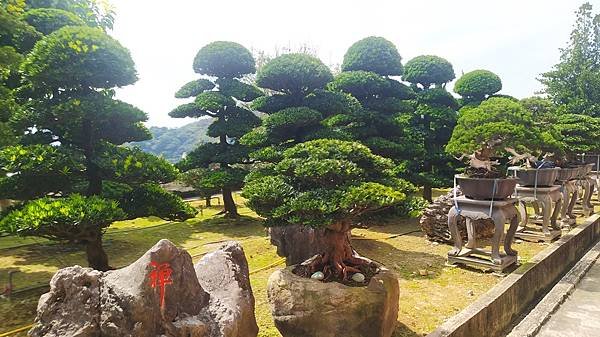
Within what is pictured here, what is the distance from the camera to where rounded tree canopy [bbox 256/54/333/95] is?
8797mm

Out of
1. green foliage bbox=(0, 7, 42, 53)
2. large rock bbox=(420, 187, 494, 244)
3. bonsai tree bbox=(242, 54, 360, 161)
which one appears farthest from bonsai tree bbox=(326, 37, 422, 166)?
green foliage bbox=(0, 7, 42, 53)

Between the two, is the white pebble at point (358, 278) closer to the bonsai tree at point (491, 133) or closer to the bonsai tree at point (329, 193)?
the bonsai tree at point (329, 193)

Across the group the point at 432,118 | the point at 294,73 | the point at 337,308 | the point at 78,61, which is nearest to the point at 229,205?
the point at 294,73

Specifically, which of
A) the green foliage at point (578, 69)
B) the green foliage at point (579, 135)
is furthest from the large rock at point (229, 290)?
the green foliage at point (578, 69)

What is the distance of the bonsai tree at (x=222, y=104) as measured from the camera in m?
10.6

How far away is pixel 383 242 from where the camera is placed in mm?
7848

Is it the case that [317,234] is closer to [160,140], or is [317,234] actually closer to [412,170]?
[412,170]

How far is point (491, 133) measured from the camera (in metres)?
5.99

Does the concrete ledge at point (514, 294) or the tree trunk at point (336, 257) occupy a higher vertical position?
the tree trunk at point (336, 257)

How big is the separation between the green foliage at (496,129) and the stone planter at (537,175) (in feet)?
5.24

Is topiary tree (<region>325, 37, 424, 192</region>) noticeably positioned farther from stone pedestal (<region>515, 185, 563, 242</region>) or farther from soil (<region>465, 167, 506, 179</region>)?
soil (<region>465, 167, 506, 179</region>)

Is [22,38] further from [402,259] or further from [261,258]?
[402,259]

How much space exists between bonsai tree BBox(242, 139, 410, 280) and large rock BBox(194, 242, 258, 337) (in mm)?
1086

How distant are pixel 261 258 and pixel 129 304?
4.83 m
